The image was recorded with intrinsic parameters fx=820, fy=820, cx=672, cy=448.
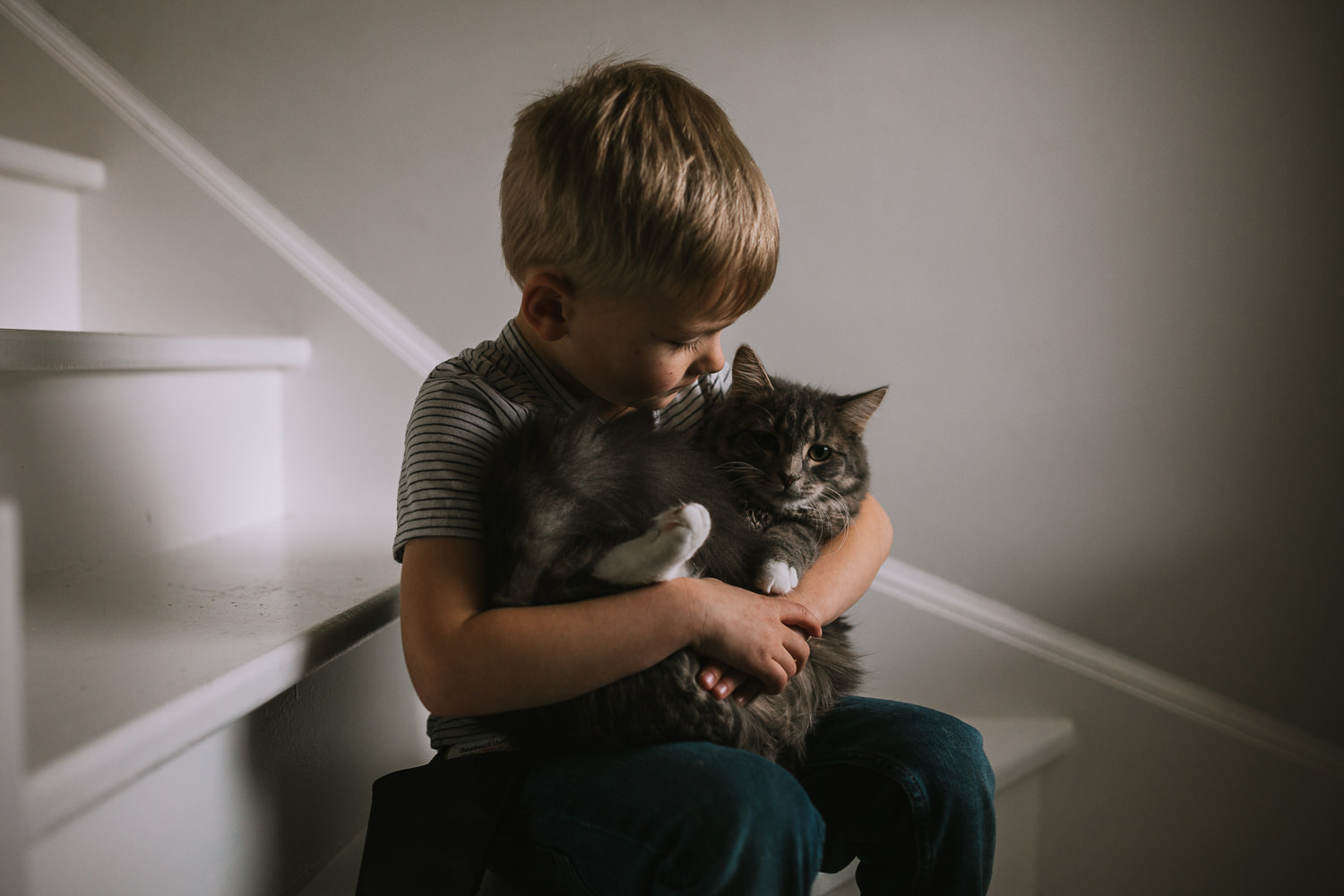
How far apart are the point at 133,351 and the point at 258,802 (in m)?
0.70

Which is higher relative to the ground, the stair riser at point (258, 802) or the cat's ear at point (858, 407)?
the cat's ear at point (858, 407)

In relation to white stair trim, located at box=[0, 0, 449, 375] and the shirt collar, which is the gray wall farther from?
the shirt collar

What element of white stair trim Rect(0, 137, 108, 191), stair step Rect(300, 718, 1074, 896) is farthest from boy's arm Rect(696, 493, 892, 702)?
white stair trim Rect(0, 137, 108, 191)

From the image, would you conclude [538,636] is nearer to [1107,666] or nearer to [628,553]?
[628,553]

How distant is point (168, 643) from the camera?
934 millimetres

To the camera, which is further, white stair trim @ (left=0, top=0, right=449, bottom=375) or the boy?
white stair trim @ (left=0, top=0, right=449, bottom=375)

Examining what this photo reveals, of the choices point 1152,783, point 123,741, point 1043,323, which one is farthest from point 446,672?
point 1152,783

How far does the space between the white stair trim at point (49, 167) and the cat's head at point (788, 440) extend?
1236mm

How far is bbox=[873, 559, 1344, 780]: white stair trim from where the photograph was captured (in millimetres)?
1643

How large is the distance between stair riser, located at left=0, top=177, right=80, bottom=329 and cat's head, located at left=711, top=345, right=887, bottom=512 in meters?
1.26

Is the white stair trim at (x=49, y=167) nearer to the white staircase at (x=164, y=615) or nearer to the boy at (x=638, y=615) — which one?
the white staircase at (x=164, y=615)

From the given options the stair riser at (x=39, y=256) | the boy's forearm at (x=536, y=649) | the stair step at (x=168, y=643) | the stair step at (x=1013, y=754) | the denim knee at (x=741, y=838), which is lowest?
the stair step at (x=1013, y=754)

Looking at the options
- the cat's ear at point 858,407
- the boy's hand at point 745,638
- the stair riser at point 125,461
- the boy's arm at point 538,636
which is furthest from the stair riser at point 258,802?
the cat's ear at point 858,407

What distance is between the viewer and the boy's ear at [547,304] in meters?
0.96
